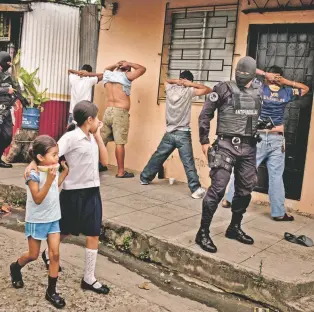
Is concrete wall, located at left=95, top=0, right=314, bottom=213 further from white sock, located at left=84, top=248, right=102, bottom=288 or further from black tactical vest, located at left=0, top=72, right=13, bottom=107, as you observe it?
white sock, located at left=84, top=248, right=102, bottom=288

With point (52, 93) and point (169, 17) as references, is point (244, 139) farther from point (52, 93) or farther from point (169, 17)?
point (52, 93)

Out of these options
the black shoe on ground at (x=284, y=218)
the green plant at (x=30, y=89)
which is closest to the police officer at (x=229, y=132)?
the black shoe on ground at (x=284, y=218)

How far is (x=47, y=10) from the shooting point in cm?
779

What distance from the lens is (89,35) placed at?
8016 mm

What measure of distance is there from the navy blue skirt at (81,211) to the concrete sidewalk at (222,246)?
1.10 m

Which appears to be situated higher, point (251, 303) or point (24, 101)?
point (24, 101)

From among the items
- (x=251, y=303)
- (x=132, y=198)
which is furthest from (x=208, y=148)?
(x=132, y=198)

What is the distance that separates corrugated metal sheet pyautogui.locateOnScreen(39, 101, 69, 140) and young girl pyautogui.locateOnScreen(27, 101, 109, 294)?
190 inches

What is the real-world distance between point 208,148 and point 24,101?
4373 millimetres

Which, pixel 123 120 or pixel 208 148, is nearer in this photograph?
pixel 208 148

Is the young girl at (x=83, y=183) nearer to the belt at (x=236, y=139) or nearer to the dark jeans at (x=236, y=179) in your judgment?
the dark jeans at (x=236, y=179)

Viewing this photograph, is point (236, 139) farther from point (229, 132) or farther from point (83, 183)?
point (83, 183)

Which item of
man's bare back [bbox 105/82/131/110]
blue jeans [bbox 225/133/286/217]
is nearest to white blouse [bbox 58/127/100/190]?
blue jeans [bbox 225/133/286/217]

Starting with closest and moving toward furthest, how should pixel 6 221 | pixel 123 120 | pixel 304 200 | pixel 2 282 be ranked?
pixel 2 282
pixel 6 221
pixel 304 200
pixel 123 120
